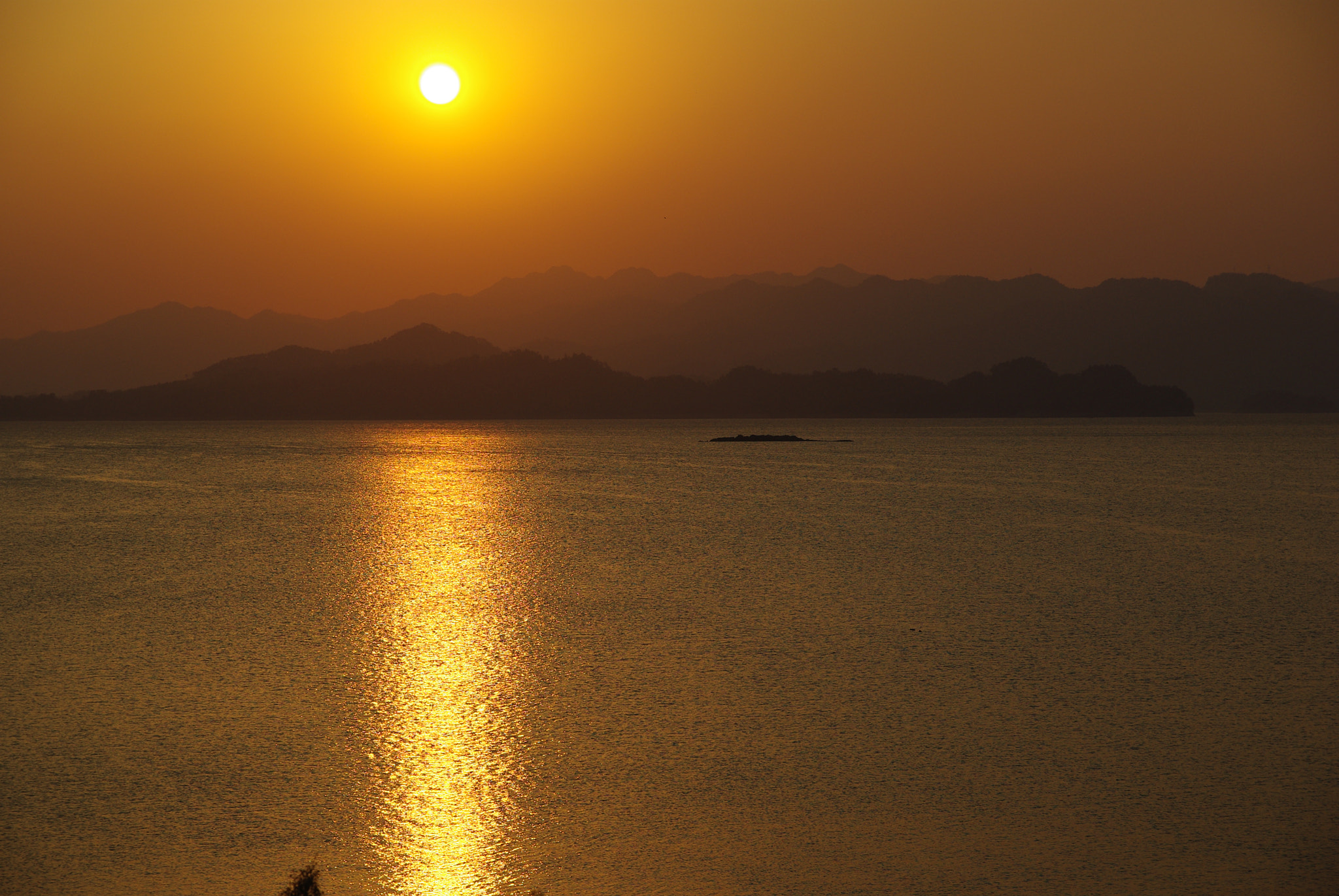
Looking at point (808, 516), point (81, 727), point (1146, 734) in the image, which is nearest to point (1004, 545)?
point (808, 516)

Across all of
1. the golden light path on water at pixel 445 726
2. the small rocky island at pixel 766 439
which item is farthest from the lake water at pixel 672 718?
the small rocky island at pixel 766 439

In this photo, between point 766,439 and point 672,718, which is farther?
point 766,439

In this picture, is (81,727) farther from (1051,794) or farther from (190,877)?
(1051,794)

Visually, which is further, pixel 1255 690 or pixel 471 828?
pixel 1255 690

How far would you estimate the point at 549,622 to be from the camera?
76.2ft

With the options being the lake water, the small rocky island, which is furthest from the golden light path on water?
the small rocky island

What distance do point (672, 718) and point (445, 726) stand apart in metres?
3.03

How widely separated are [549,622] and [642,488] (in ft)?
171

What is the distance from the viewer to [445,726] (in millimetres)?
14383

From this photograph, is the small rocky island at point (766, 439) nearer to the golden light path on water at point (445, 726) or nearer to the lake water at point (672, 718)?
the lake water at point (672, 718)

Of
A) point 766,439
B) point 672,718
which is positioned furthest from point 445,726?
point 766,439

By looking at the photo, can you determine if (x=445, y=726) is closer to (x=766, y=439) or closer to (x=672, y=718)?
(x=672, y=718)

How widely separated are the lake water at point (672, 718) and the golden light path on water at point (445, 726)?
6 cm

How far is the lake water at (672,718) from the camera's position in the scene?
1019cm
